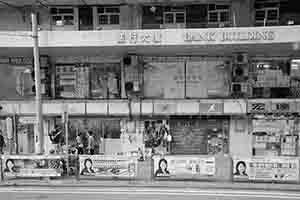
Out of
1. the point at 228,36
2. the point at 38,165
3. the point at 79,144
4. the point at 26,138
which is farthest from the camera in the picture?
the point at 26,138

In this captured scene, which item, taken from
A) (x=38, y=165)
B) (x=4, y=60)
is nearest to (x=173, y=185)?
(x=38, y=165)

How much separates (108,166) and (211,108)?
6637 millimetres

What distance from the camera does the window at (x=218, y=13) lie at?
15922mm

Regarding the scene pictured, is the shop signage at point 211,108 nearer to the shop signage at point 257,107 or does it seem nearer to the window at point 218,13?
the shop signage at point 257,107

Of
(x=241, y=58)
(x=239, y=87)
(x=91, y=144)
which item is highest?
(x=241, y=58)

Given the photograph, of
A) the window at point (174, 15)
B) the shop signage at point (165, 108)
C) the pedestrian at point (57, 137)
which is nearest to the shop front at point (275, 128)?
the shop signage at point (165, 108)

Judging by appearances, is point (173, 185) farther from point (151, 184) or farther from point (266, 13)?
point (266, 13)

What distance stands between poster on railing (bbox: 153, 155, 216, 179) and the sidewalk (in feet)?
0.98

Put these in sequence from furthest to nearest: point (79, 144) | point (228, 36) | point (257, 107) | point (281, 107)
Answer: point (79, 144), point (257, 107), point (281, 107), point (228, 36)

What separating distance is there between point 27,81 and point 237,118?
12.0 meters

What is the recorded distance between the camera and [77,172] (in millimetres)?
11859

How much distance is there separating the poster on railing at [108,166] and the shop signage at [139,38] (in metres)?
5.55

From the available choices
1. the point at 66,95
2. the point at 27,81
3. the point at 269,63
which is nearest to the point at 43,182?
the point at 66,95

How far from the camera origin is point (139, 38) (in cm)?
1398
